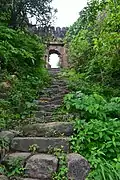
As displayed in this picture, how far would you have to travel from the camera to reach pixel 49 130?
4.05 m

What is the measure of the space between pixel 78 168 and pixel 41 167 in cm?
43

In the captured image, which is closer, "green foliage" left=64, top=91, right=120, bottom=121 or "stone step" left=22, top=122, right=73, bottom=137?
"stone step" left=22, top=122, right=73, bottom=137

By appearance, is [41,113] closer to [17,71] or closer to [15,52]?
[15,52]

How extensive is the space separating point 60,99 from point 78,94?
151 centimetres

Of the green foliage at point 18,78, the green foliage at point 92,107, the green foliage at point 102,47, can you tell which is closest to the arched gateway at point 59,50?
the green foliage at point 102,47

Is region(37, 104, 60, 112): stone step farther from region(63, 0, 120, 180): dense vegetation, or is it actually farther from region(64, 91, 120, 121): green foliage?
region(64, 91, 120, 121): green foliage

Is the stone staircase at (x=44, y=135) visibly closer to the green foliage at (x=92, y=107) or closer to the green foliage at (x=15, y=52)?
the green foliage at (x=92, y=107)

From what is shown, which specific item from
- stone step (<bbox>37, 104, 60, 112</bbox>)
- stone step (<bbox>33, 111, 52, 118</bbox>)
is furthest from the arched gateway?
stone step (<bbox>33, 111, 52, 118</bbox>)

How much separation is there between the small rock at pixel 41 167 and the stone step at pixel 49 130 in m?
0.65

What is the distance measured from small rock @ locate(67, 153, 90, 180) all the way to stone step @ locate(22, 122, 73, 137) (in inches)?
25.7

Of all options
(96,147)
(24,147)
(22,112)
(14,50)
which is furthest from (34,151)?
(14,50)

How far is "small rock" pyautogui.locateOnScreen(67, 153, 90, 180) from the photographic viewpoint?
320 centimetres

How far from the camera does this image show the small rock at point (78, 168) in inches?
126

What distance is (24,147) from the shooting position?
3773mm
